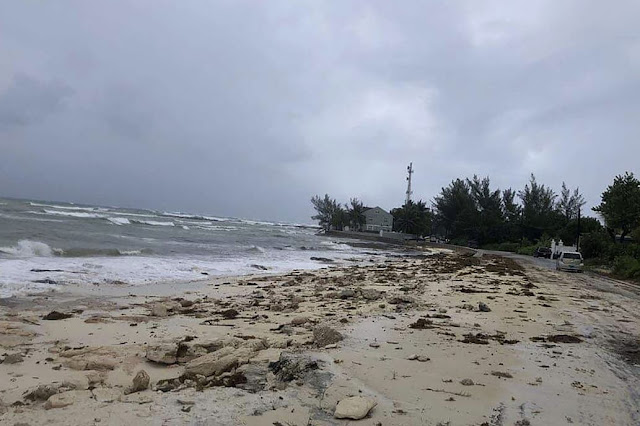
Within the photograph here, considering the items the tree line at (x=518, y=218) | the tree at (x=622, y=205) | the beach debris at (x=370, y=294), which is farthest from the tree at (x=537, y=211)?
the beach debris at (x=370, y=294)

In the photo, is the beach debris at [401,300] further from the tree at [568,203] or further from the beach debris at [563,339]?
the tree at [568,203]

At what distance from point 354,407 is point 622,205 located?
1688 inches

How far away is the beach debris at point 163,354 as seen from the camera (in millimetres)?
6172

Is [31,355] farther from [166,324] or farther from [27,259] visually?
[27,259]

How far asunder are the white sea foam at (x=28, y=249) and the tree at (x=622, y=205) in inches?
1613

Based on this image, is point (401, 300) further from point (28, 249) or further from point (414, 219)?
point (414, 219)

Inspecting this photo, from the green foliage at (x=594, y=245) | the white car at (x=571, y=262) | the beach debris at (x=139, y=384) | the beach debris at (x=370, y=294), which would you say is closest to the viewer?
the beach debris at (x=139, y=384)

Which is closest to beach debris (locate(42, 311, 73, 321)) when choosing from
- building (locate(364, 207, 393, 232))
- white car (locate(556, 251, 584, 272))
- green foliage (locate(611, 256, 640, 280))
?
green foliage (locate(611, 256, 640, 280))

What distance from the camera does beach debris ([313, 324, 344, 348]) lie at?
730cm

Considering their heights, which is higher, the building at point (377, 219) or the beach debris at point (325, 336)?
the building at point (377, 219)

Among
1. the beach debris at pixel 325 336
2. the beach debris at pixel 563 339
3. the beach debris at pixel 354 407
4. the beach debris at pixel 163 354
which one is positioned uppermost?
the beach debris at pixel 563 339

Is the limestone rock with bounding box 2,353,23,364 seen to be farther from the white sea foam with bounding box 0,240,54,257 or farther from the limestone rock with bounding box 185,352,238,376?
the white sea foam with bounding box 0,240,54,257

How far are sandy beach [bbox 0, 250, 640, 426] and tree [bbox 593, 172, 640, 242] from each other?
31.9 m

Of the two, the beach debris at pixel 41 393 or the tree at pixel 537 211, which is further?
the tree at pixel 537 211
